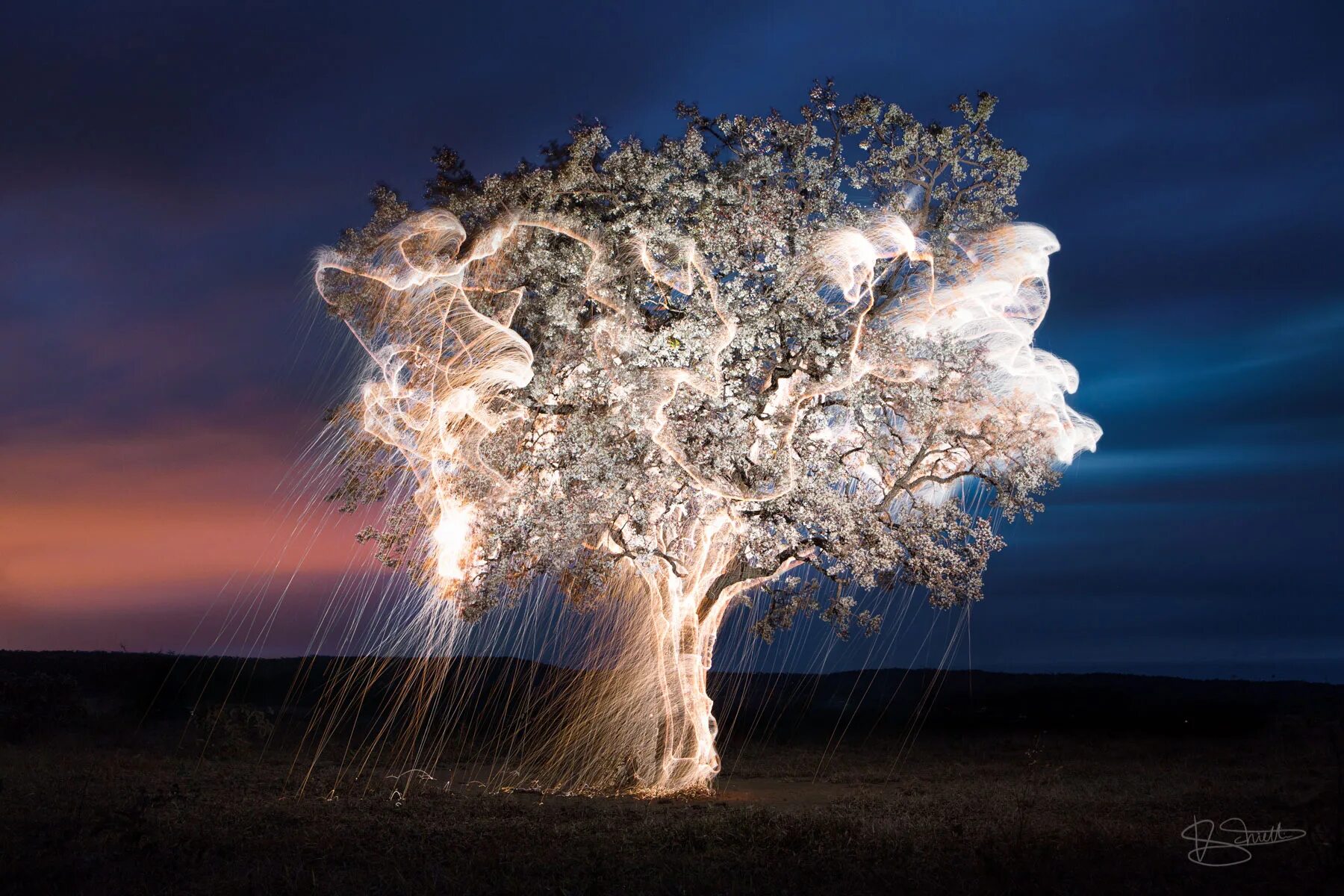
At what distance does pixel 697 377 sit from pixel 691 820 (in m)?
6.59

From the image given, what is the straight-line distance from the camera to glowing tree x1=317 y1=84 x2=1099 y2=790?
59.9 ft

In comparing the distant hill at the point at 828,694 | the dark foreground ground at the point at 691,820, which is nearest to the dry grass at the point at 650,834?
the dark foreground ground at the point at 691,820

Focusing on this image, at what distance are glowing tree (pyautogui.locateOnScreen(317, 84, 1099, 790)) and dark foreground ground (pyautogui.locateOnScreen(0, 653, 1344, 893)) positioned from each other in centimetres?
374

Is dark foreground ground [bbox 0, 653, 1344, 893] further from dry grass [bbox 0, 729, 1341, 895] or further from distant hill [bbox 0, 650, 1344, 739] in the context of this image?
distant hill [bbox 0, 650, 1344, 739]

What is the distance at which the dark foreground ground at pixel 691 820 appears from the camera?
37.1 ft

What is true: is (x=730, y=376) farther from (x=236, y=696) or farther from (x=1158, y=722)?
(x=236, y=696)

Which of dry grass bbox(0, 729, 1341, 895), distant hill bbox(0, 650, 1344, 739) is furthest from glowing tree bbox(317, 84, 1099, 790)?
distant hill bbox(0, 650, 1344, 739)

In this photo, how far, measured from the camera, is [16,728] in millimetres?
28125
